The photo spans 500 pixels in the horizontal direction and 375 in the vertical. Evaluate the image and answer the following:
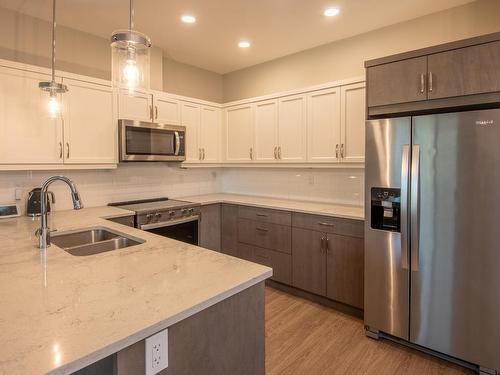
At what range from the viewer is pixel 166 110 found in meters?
3.56

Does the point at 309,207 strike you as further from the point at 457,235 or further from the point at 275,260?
the point at 457,235

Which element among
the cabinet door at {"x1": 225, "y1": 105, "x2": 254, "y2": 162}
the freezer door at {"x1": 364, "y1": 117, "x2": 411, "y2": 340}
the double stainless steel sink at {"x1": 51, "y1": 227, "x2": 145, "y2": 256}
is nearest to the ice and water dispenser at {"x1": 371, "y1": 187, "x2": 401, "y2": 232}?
the freezer door at {"x1": 364, "y1": 117, "x2": 411, "y2": 340}

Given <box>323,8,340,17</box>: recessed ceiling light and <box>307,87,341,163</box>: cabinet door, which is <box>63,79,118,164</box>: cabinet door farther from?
<box>323,8,340,17</box>: recessed ceiling light

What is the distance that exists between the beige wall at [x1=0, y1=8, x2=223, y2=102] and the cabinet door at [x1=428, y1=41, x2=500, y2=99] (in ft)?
9.40

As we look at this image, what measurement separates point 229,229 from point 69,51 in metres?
2.53

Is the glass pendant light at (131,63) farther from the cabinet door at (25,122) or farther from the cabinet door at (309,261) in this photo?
the cabinet door at (309,261)

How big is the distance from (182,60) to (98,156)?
1.81m

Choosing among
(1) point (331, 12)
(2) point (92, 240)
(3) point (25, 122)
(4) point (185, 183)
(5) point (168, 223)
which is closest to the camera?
(2) point (92, 240)

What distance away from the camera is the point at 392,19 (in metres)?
2.91

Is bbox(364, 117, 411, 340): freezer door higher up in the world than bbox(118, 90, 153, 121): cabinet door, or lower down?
lower down

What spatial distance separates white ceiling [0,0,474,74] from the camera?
2.63 metres

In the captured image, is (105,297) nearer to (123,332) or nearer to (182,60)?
(123,332)

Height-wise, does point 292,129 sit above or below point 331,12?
below

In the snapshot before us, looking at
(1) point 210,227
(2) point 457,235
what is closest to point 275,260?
(1) point 210,227
